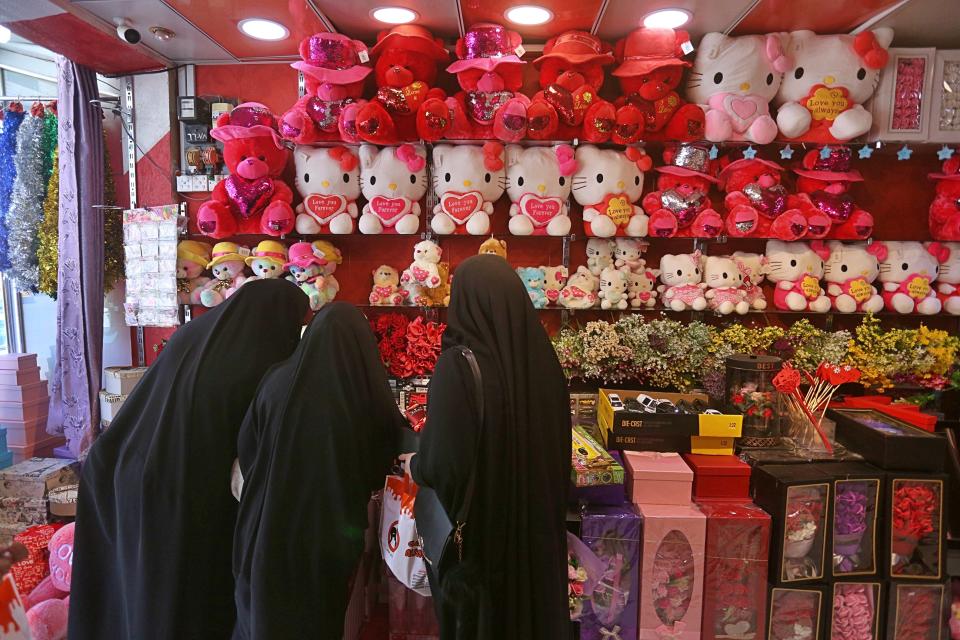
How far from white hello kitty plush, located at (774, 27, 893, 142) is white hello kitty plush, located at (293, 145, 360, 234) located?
8.20 feet

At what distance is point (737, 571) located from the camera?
88.7 inches

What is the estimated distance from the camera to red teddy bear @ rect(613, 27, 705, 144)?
2895 millimetres

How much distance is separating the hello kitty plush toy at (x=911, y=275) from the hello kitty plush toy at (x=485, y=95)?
2308 mm

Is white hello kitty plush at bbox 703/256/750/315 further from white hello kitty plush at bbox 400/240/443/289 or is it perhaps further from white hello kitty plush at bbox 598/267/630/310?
white hello kitty plush at bbox 400/240/443/289

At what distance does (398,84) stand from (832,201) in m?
2.56

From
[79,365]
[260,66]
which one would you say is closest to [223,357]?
[79,365]

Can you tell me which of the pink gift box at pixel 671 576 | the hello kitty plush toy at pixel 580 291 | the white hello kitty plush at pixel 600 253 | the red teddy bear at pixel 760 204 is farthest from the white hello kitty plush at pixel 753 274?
the pink gift box at pixel 671 576

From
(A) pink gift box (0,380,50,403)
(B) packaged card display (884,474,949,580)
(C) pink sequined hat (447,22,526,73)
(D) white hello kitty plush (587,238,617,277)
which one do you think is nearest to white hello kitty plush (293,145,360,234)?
(C) pink sequined hat (447,22,526,73)

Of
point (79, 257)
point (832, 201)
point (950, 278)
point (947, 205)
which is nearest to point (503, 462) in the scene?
point (832, 201)

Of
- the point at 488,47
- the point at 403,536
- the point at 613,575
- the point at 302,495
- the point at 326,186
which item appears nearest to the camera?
the point at 302,495

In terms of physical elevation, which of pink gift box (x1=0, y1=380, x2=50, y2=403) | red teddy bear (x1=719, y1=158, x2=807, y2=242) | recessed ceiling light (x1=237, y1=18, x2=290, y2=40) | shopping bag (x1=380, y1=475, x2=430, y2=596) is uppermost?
recessed ceiling light (x1=237, y1=18, x2=290, y2=40)

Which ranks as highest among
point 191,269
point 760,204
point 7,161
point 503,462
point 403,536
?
point 7,161

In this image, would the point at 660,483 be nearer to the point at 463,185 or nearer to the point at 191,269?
the point at 463,185

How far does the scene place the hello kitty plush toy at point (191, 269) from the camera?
3260 millimetres
